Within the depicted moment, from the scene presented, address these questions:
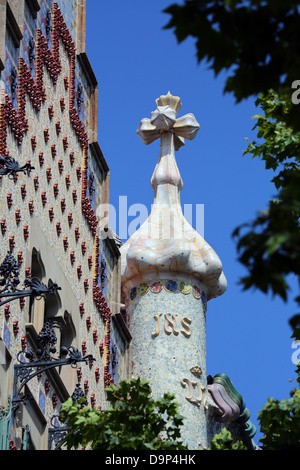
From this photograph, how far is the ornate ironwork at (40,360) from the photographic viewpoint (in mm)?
19250

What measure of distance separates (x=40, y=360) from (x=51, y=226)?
11.1 ft

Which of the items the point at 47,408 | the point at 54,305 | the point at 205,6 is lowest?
the point at 205,6

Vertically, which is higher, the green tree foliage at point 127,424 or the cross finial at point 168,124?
the cross finial at point 168,124

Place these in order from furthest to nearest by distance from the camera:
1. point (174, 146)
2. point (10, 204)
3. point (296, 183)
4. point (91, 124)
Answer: point (174, 146) < point (91, 124) < point (10, 204) < point (296, 183)

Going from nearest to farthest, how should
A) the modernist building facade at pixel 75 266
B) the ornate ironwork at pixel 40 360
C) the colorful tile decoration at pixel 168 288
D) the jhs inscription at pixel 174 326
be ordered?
the ornate ironwork at pixel 40 360
the modernist building facade at pixel 75 266
the jhs inscription at pixel 174 326
the colorful tile decoration at pixel 168 288

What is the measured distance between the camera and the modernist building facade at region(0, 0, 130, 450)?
65.7ft

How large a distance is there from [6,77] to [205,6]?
10.9m

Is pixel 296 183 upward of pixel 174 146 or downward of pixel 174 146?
downward

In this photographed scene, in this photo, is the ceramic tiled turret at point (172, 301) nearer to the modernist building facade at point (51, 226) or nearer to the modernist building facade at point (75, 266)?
the modernist building facade at point (75, 266)

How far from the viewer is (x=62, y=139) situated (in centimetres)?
2434

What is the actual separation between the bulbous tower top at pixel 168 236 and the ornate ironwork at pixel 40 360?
258 inches

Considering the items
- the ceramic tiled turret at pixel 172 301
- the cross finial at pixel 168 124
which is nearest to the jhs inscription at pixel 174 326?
the ceramic tiled turret at pixel 172 301

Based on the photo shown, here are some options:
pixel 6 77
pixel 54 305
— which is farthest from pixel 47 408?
pixel 6 77
